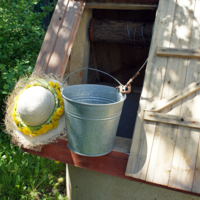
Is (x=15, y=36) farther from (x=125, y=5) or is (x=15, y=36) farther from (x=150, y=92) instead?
(x=150, y=92)

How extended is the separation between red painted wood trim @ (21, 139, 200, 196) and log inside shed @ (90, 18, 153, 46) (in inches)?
74.1

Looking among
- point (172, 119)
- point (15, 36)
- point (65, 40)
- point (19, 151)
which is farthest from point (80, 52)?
point (19, 151)

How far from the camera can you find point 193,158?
194 cm

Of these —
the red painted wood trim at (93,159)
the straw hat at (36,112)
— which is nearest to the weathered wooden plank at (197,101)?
the red painted wood trim at (93,159)

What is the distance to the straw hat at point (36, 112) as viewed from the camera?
2113 mm

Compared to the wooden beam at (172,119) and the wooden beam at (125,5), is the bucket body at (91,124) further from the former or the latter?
the wooden beam at (125,5)

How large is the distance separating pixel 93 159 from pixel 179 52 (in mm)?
1466

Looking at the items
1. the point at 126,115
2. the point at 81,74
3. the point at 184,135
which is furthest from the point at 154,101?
the point at 126,115

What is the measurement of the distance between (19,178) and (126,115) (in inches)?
83.5

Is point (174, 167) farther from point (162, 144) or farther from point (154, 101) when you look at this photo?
point (154, 101)

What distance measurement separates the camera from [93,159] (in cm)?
223

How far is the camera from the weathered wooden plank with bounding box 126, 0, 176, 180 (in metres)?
2.03

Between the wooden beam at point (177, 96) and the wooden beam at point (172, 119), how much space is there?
0.22ft

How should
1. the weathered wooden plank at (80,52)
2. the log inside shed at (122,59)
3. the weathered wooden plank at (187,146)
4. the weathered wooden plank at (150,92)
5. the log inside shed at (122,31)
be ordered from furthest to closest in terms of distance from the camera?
1. the log inside shed at (122,59)
2. the log inside shed at (122,31)
3. the weathered wooden plank at (80,52)
4. the weathered wooden plank at (150,92)
5. the weathered wooden plank at (187,146)
